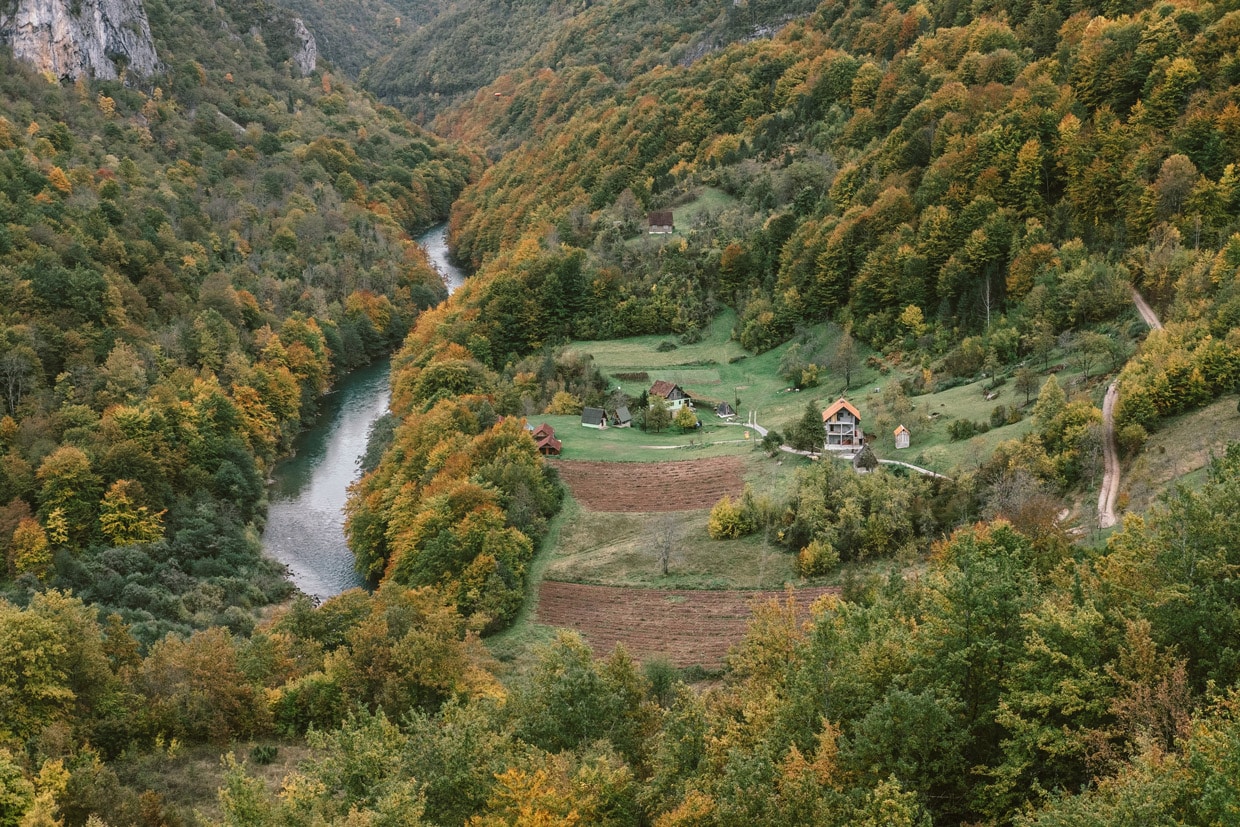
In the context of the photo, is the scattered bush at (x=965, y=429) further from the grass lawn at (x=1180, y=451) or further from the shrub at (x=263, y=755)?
the shrub at (x=263, y=755)

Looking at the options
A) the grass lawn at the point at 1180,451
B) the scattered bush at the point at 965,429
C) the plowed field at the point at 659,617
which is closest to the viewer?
the grass lawn at the point at 1180,451

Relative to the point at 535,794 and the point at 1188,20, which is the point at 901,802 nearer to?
the point at 535,794

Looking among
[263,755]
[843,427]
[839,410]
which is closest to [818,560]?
[843,427]

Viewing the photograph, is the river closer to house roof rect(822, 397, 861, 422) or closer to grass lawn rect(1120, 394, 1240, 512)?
house roof rect(822, 397, 861, 422)

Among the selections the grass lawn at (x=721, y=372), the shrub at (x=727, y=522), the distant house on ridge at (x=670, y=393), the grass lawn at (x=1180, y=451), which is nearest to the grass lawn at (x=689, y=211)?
the grass lawn at (x=721, y=372)

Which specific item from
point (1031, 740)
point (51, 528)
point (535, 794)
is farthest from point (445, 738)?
point (51, 528)

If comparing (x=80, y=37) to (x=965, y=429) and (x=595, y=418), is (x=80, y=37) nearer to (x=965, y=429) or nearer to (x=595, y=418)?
(x=595, y=418)

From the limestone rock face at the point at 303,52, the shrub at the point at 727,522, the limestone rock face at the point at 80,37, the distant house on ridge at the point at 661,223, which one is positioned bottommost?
the shrub at the point at 727,522
